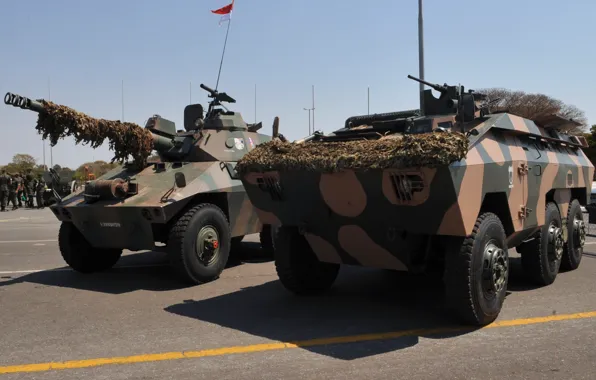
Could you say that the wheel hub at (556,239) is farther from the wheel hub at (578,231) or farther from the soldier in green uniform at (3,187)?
the soldier in green uniform at (3,187)

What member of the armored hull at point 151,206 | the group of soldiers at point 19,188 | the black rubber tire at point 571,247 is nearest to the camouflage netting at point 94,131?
the armored hull at point 151,206

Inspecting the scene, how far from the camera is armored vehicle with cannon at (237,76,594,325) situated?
4707 mm

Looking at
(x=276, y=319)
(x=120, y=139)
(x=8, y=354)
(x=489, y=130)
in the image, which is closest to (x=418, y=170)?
(x=489, y=130)

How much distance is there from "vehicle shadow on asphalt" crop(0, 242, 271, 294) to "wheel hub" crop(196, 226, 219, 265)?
417 millimetres

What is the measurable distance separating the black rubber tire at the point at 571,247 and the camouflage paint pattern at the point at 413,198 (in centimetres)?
116

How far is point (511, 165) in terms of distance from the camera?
5.38 m

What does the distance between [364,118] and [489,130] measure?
65.0 inches

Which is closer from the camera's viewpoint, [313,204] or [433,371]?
[433,371]

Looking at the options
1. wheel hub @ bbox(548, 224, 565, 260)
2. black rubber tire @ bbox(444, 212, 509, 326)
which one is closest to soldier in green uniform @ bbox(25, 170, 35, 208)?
wheel hub @ bbox(548, 224, 565, 260)

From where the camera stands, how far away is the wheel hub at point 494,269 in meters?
5.02

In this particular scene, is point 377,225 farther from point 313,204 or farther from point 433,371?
point 433,371

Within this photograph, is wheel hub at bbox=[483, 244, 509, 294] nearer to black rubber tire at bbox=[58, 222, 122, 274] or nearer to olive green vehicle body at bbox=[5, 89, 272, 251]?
olive green vehicle body at bbox=[5, 89, 272, 251]

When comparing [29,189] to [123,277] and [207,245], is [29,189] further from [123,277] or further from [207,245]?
[207,245]

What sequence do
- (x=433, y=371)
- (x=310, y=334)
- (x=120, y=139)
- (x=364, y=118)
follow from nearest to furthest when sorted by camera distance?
(x=433, y=371) → (x=310, y=334) → (x=364, y=118) → (x=120, y=139)
